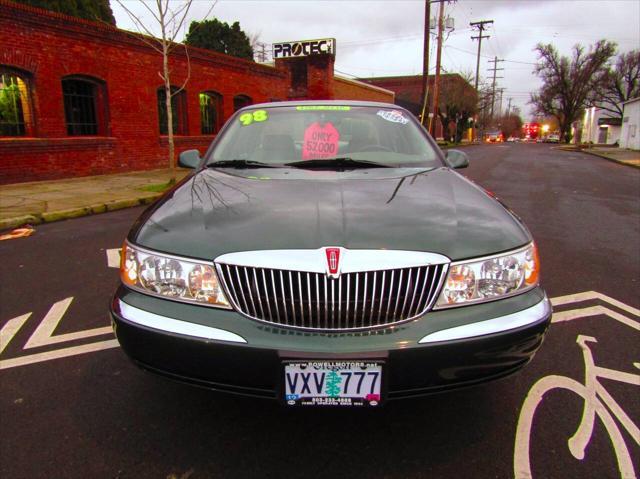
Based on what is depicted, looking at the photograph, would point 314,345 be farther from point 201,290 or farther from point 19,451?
point 19,451

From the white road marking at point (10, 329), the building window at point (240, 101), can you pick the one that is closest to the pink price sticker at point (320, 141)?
the white road marking at point (10, 329)

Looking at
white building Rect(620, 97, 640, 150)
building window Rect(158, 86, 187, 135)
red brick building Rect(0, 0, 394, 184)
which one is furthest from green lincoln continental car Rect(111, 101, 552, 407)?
white building Rect(620, 97, 640, 150)

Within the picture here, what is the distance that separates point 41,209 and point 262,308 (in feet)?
23.6

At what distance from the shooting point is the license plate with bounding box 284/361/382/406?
1.74 metres

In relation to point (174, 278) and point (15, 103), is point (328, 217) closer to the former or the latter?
point (174, 278)

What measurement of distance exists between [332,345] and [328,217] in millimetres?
572

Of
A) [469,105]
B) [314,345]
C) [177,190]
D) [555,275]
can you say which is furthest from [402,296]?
[469,105]

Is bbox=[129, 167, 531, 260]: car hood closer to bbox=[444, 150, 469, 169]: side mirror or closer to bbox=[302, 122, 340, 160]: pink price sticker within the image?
bbox=[302, 122, 340, 160]: pink price sticker

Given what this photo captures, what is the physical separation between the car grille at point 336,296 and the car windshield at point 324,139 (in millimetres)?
1267

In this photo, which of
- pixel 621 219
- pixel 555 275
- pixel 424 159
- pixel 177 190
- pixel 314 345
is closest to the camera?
pixel 314 345

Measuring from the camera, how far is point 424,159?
3.12 metres

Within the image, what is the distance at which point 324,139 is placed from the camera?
3.24 m

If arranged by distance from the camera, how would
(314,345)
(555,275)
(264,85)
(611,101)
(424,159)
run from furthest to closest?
1. (611,101)
2. (264,85)
3. (555,275)
4. (424,159)
5. (314,345)

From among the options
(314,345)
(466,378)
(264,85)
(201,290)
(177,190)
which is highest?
(264,85)
